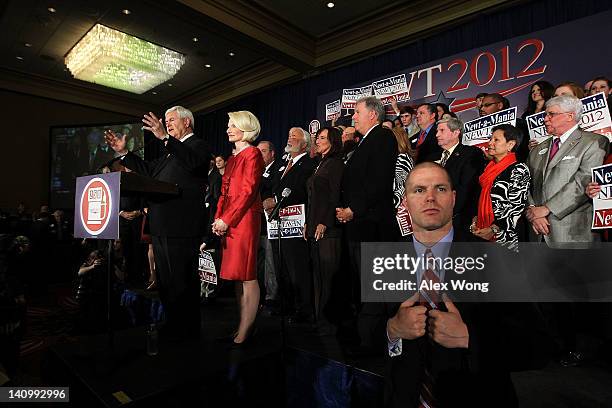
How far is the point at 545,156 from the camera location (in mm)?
2992

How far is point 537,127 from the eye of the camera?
3637mm

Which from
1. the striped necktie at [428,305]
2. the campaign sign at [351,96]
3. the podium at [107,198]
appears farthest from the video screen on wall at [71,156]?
the striped necktie at [428,305]

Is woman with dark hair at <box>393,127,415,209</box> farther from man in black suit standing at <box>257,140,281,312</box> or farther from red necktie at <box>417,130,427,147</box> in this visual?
man in black suit standing at <box>257,140,281,312</box>

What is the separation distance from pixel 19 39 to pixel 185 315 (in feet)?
22.8

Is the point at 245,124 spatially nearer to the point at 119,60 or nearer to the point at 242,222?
the point at 242,222

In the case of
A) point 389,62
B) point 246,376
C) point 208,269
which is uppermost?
point 389,62

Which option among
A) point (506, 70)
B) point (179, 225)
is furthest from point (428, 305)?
point (506, 70)

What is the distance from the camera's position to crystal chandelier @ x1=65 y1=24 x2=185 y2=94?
6398mm

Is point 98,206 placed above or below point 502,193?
below

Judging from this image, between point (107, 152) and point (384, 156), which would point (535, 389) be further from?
point (107, 152)

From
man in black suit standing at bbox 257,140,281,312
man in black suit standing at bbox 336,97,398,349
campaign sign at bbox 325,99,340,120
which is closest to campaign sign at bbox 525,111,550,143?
man in black suit standing at bbox 336,97,398,349

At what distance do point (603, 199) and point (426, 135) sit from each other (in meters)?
2.10

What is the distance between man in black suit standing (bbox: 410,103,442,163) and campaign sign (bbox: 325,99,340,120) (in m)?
1.56

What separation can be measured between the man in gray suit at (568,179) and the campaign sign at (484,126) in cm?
110
